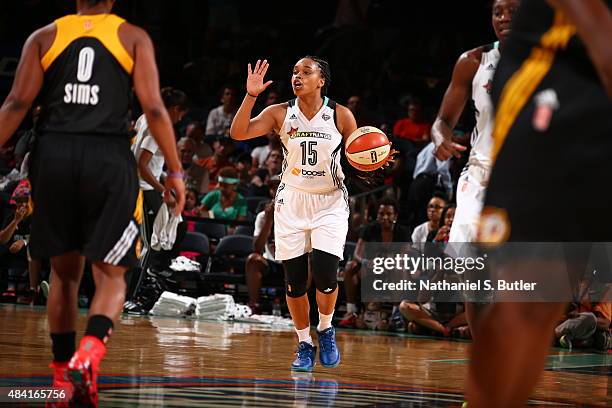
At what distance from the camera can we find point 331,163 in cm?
765

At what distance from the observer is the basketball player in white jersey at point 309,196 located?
7566 millimetres

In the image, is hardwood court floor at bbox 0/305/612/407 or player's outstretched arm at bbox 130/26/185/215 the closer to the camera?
player's outstretched arm at bbox 130/26/185/215

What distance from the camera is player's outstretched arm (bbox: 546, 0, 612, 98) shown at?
262cm

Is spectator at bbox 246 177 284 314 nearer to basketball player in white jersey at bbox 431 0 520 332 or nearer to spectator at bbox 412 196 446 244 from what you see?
spectator at bbox 412 196 446 244

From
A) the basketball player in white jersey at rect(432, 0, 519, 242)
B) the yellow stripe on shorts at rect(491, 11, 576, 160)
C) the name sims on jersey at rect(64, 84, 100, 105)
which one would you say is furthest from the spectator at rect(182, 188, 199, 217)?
the yellow stripe on shorts at rect(491, 11, 576, 160)

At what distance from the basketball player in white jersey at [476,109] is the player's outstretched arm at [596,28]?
2.60 m

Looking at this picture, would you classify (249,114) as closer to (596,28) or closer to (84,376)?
(84,376)

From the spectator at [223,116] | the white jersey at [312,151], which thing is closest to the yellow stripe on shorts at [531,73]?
the white jersey at [312,151]

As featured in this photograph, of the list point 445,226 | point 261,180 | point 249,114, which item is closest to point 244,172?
point 261,180

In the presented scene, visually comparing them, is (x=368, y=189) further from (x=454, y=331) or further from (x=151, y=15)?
(x=151, y=15)

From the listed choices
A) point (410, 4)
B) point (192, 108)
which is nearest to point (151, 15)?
point (192, 108)

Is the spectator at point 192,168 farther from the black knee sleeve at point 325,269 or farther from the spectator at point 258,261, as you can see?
the black knee sleeve at point 325,269

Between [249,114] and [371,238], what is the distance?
5295 millimetres

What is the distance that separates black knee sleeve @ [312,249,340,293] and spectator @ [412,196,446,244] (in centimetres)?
488
